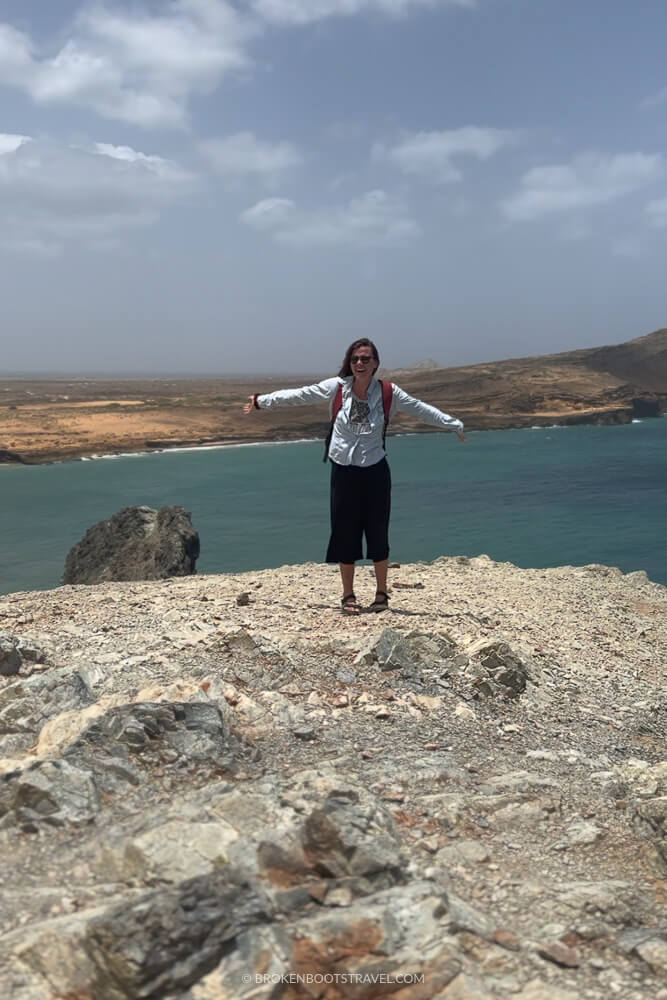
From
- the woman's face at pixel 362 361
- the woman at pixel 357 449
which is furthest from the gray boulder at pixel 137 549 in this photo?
the woman's face at pixel 362 361

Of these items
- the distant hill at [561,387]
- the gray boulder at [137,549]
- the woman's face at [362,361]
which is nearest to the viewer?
the woman's face at [362,361]

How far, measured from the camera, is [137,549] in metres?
14.4

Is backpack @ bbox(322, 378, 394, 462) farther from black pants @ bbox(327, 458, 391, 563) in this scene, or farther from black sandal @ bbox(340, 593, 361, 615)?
black sandal @ bbox(340, 593, 361, 615)

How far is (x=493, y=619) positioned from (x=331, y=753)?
3517mm

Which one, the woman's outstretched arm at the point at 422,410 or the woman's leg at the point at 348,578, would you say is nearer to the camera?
the woman's outstretched arm at the point at 422,410

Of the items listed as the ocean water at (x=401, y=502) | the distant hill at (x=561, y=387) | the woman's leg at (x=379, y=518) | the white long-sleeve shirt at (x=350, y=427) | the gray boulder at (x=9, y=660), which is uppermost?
the distant hill at (x=561, y=387)

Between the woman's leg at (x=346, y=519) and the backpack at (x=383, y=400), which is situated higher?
the backpack at (x=383, y=400)

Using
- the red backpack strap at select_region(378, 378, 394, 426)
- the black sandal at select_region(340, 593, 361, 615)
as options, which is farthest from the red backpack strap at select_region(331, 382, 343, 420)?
the black sandal at select_region(340, 593, 361, 615)

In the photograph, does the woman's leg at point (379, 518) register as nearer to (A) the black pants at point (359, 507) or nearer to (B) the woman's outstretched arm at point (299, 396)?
(A) the black pants at point (359, 507)

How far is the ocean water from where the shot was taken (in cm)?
2159

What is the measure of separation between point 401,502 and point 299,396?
24.7 meters

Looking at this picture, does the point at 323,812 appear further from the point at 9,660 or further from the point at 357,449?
the point at 357,449

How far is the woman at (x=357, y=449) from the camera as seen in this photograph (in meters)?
6.32

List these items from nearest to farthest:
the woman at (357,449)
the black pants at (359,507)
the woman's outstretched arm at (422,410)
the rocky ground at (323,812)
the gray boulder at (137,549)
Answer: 1. the rocky ground at (323,812)
2. the woman at (357,449)
3. the black pants at (359,507)
4. the woman's outstretched arm at (422,410)
5. the gray boulder at (137,549)
